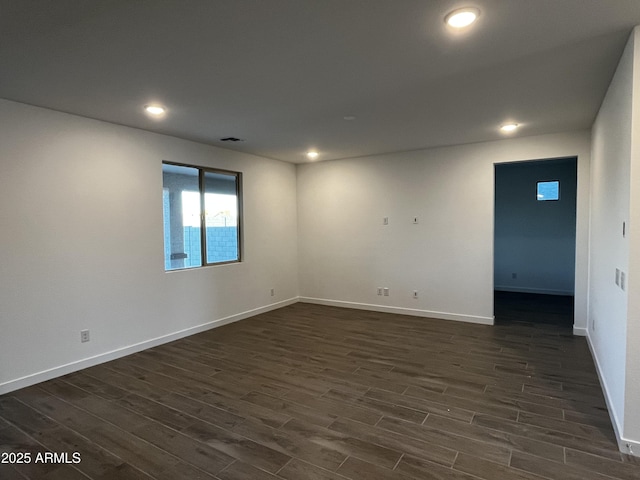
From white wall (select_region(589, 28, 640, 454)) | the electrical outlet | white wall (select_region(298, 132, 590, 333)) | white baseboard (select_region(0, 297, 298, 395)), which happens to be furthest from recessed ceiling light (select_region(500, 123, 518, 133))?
the electrical outlet

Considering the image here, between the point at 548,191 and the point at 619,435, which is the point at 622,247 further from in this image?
the point at 548,191

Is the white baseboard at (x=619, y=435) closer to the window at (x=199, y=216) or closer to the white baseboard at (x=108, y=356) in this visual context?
the white baseboard at (x=108, y=356)

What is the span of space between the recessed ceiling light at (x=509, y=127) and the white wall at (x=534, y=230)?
2.85 metres

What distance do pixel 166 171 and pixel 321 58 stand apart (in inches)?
112

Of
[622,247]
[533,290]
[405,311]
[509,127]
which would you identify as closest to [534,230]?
[533,290]

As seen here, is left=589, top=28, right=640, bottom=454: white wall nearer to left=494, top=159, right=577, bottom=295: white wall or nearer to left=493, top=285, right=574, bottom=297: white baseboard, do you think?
left=494, top=159, right=577, bottom=295: white wall

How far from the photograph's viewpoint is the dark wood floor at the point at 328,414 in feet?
6.87

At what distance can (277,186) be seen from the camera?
6.13m

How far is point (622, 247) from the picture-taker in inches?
90.1

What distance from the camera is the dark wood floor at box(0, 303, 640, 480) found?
2.09 metres

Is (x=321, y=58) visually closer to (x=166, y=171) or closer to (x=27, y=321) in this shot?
(x=166, y=171)

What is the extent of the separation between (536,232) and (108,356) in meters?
7.28

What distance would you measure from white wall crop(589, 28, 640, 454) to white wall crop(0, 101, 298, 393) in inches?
167

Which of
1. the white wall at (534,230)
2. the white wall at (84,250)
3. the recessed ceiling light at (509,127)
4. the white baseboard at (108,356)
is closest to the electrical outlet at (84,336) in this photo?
the white wall at (84,250)
